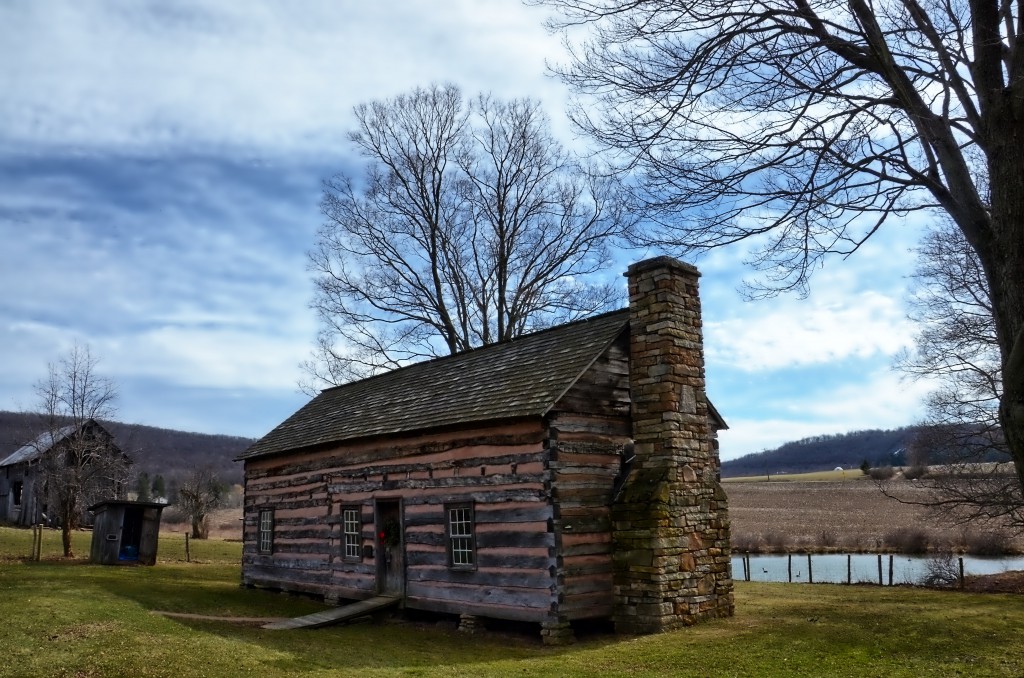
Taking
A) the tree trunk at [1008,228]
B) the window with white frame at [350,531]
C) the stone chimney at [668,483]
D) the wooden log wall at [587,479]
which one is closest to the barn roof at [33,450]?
the window with white frame at [350,531]

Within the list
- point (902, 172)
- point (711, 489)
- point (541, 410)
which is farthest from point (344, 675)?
point (902, 172)

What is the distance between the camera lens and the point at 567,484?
1303cm

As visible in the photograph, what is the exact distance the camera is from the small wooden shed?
2473cm

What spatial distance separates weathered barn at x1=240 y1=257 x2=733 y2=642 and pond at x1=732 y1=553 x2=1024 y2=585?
1294cm

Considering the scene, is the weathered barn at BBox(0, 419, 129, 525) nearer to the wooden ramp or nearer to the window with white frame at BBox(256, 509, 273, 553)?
the window with white frame at BBox(256, 509, 273, 553)

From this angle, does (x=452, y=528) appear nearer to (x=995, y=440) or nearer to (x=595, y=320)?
(x=595, y=320)

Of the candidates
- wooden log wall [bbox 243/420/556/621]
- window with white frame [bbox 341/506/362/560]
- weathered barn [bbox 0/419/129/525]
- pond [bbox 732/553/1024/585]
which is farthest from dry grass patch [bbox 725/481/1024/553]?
weathered barn [bbox 0/419/129/525]

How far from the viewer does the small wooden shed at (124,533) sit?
24.7 metres

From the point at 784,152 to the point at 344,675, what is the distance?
818 cm

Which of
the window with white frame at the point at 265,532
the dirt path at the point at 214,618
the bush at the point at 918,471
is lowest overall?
the dirt path at the point at 214,618

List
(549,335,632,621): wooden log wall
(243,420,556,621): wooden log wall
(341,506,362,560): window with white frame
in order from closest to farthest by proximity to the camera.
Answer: (549,335,632,621): wooden log wall
(243,420,556,621): wooden log wall
(341,506,362,560): window with white frame

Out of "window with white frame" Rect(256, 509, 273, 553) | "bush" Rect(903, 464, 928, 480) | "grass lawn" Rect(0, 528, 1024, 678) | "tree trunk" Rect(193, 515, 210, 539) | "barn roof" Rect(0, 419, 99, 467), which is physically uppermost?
"barn roof" Rect(0, 419, 99, 467)

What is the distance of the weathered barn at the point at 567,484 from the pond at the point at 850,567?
509 inches

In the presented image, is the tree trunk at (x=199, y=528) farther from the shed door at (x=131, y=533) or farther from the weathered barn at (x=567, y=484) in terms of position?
the weathered barn at (x=567, y=484)
